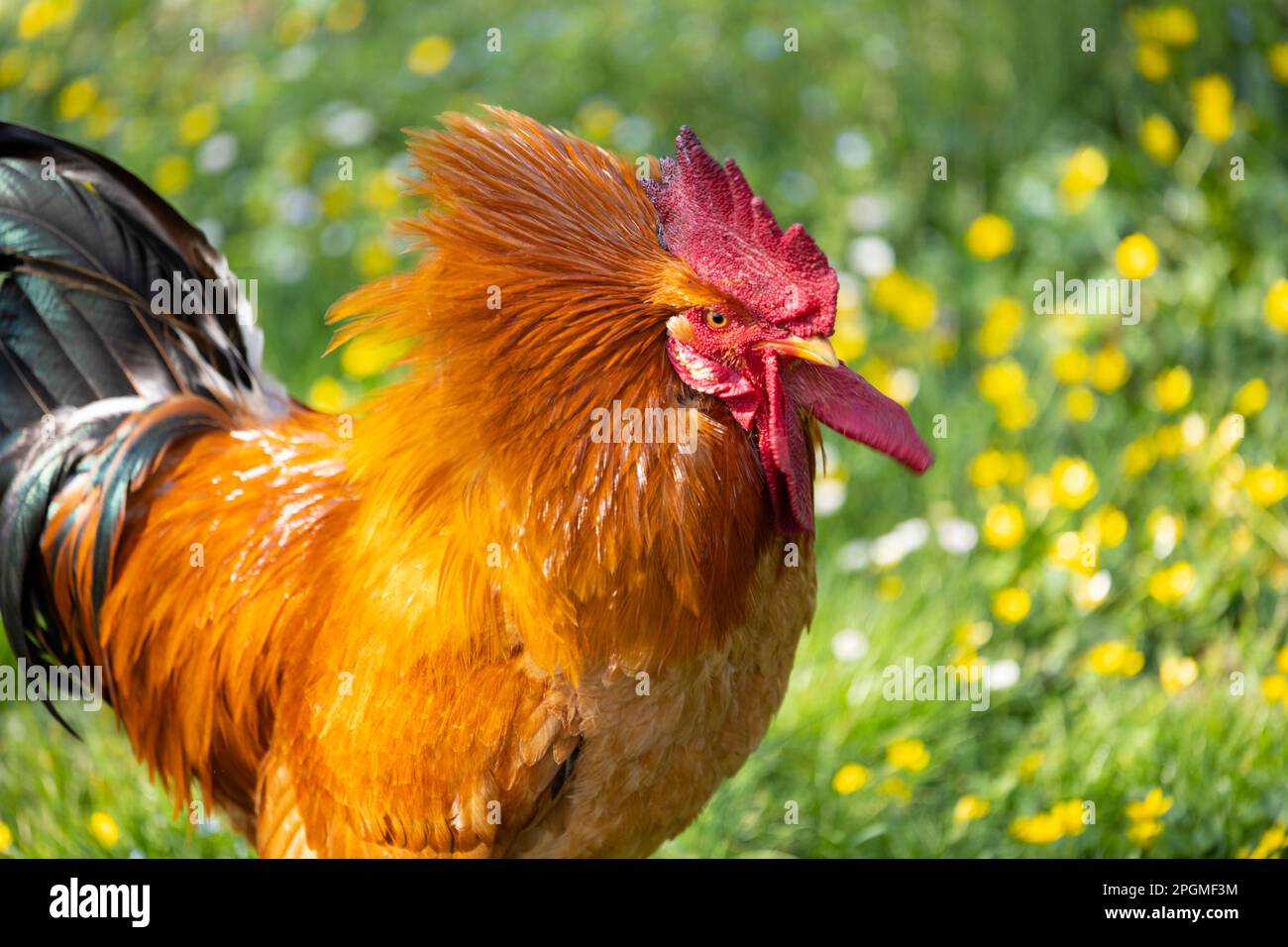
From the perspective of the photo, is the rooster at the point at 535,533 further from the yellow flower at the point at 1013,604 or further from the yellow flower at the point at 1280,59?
the yellow flower at the point at 1280,59

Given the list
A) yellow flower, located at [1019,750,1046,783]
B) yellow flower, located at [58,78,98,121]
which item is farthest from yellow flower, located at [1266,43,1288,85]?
yellow flower, located at [58,78,98,121]

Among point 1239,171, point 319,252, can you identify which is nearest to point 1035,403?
point 1239,171

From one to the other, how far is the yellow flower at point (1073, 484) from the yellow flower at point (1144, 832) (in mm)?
1095

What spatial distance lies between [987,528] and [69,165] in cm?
A: 295

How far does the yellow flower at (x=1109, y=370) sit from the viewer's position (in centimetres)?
481

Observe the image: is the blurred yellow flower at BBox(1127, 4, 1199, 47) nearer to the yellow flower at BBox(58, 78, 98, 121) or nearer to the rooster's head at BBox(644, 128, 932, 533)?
the rooster's head at BBox(644, 128, 932, 533)

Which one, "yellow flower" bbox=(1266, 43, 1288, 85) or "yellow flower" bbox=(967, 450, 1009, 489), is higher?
"yellow flower" bbox=(1266, 43, 1288, 85)

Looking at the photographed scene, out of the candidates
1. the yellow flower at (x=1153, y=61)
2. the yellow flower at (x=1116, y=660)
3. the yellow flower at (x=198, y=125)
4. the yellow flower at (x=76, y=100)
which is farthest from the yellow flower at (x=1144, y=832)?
the yellow flower at (x=76, y=100)

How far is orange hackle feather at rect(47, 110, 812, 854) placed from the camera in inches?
104

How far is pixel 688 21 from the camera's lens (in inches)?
263

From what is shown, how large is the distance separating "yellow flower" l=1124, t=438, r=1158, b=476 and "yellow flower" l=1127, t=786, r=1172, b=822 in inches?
53.0

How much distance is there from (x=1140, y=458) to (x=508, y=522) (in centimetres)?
280

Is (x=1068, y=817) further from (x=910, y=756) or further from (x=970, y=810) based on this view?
(x=910, y=756)

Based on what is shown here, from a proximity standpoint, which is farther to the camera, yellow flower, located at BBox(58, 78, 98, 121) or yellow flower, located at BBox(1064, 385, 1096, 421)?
yellow flower, located at BBox(58, 78, 98, 121)
